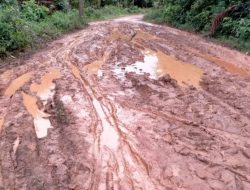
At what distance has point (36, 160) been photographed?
528 cm

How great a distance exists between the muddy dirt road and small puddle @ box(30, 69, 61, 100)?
1.0 inches

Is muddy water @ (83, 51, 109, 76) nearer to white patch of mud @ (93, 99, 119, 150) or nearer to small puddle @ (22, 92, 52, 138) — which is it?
small puddle @ (22, 92, 52, 138)

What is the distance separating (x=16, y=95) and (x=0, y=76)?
5.48 feet

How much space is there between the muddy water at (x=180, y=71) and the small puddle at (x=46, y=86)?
2.69 metres

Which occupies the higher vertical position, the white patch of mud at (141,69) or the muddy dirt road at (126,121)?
the muddy dirt road at (126,121)

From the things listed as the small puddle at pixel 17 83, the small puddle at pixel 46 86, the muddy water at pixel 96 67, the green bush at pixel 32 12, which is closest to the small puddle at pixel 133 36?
the muddy water at pixel 96 67

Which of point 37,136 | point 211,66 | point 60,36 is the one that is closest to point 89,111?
point 37,136

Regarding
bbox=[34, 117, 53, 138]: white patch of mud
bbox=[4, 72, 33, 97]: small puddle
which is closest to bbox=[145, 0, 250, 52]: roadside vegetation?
bbox=[4, 72, 33, 97]: small puddle

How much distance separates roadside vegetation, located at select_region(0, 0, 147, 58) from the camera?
11.5 meters

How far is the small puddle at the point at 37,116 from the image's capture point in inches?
246

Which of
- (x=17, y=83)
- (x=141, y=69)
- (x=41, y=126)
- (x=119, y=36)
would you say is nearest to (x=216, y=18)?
(x=119, y=36)

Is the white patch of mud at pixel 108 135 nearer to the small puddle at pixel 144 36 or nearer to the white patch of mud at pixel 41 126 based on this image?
the white patch of mud at pixel 41 126

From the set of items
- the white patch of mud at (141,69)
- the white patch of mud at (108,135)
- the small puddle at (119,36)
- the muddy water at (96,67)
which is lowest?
the small puddle at (119,36)

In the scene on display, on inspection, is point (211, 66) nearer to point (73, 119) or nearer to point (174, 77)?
point (174, 77)
